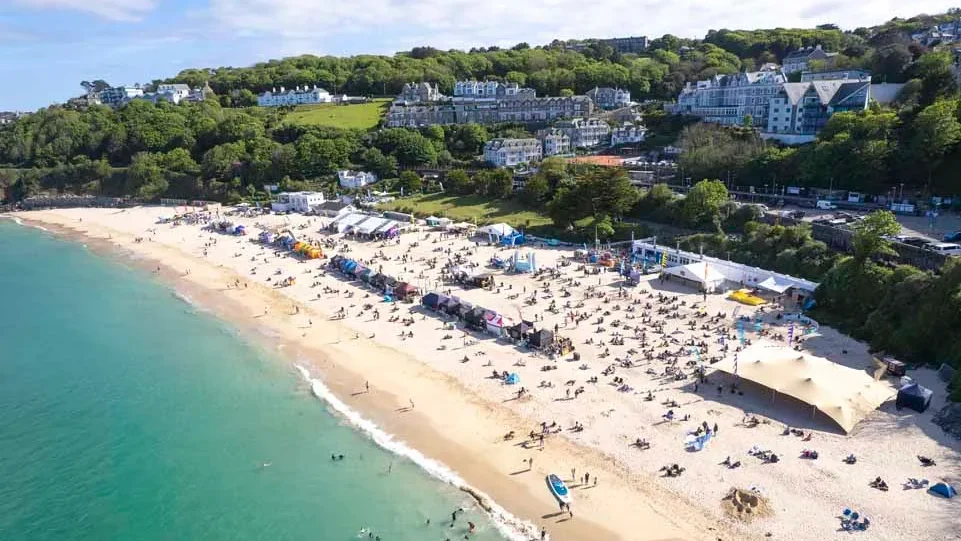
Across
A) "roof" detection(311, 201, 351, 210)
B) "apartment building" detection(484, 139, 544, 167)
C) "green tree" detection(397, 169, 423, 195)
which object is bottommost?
"roof" detection(311, 201, 351, 210)

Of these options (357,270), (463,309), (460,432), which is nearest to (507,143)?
(357,270)

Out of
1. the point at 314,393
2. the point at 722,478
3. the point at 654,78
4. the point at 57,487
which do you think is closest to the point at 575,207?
the point at 314,393

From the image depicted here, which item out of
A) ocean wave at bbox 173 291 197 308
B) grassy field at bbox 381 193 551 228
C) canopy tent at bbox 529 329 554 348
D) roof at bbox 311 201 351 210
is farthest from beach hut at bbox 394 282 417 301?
roof at bbox 311 201 351 210

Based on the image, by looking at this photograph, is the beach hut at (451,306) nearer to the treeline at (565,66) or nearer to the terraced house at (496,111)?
the terraced house at (496,111)

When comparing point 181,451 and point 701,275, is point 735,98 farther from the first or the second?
point 181,451

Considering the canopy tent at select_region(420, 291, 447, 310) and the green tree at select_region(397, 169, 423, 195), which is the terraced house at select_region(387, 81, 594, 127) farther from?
the canopy tent at select_region(420, 291, 447, 310)
